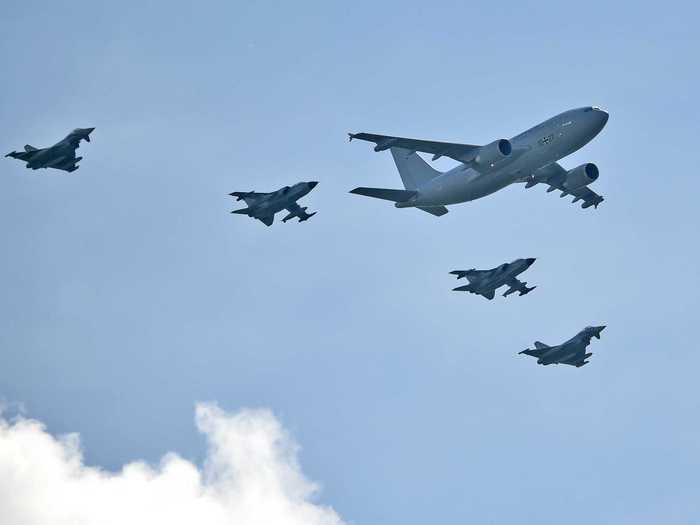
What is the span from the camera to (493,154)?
96.4 meters

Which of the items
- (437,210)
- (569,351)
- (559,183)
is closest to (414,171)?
(437,210)

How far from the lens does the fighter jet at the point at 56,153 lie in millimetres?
102125

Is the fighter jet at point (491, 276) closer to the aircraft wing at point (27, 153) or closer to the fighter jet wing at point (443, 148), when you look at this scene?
the fighter jet wing at point (443, 148)

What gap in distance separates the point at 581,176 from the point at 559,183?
186 cm

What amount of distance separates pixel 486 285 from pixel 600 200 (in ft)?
41.4

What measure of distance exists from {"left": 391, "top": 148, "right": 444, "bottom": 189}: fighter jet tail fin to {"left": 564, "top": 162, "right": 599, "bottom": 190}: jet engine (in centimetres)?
1026

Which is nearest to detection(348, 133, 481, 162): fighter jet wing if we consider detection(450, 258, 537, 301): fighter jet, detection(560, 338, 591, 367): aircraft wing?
detection(450, 258, 537, 301): fighter jet

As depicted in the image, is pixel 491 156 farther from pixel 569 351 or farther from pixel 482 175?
pixel 569 351

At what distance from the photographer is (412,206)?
101188 mm

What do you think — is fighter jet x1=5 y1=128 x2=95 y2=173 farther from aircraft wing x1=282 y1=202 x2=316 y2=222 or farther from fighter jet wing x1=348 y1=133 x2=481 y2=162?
fighter jet wing x1=348 y1=133 x2=481 y2=162

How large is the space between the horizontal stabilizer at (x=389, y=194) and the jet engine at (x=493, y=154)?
6177 mm

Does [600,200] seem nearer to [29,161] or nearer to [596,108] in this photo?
[596,108]

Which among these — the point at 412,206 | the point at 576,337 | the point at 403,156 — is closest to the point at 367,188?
the point at 412,206

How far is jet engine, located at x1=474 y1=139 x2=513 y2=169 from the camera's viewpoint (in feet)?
316
